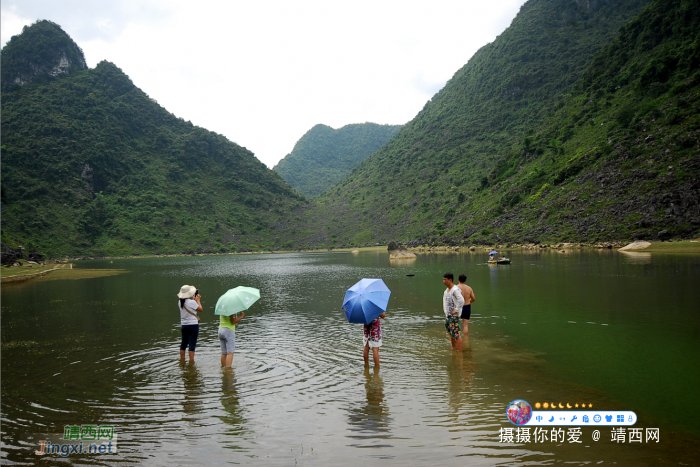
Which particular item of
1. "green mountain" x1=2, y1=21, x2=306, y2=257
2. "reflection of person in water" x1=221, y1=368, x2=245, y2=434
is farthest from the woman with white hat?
"green mountain" x1=2, y1=21, x2=306, y2=257

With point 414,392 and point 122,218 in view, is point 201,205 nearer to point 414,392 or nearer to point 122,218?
point 122,218

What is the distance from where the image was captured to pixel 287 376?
11430mm

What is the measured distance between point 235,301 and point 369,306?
401 cm

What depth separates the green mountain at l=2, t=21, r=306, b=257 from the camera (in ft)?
422

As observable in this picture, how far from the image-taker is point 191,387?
10711 millimetres

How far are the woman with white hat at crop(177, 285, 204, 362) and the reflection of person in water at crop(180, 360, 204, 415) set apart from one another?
1.93 ft

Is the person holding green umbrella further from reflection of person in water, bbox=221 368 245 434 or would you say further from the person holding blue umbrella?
the person holding blue umbrella

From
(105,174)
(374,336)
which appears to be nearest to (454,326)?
(374,336)

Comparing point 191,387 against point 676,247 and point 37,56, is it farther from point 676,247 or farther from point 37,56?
point 37,56

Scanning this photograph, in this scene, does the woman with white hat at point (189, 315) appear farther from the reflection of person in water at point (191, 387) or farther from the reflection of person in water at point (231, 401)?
the reflection of person in water at point (231, 401)

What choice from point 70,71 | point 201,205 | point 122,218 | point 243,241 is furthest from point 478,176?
point 70,71

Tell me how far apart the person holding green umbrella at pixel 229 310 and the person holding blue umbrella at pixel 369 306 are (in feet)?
9.38

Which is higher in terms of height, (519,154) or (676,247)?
(519,154)

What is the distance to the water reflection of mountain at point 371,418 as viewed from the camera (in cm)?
749
